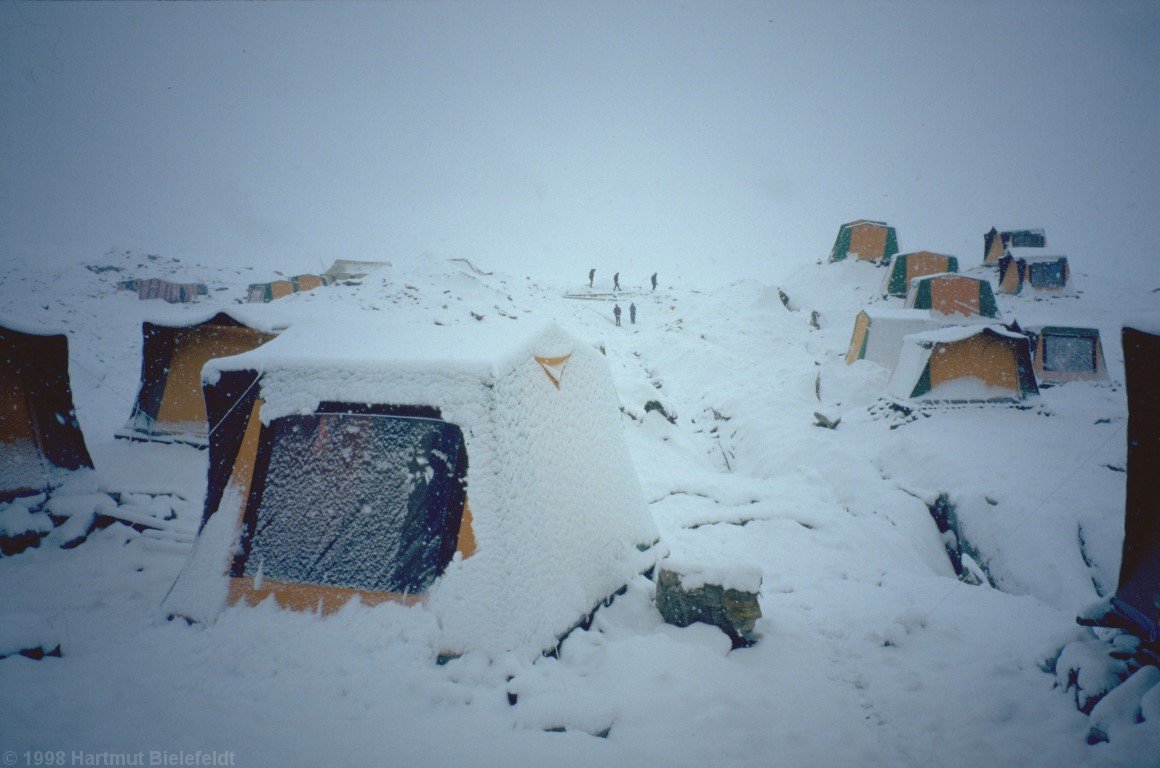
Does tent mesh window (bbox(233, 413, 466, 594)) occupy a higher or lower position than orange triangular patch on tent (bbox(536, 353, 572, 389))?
lower

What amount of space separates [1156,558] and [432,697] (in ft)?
16.7

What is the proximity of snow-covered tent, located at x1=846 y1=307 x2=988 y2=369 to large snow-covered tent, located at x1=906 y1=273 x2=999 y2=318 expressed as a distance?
2.23 m

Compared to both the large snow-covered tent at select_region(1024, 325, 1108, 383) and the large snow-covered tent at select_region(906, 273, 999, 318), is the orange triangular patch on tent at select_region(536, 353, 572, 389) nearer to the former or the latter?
the large snow-covered tent at select_region(1024, 325, 1108, 383)

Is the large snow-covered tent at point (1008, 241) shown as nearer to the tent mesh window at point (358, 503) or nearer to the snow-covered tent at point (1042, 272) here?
the snow-covered tent at point (1042, 272)

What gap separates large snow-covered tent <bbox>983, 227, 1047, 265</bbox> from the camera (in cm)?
2605

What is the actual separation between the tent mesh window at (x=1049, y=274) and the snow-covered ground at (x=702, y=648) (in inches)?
853

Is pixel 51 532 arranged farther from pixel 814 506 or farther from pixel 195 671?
pixel 814 506

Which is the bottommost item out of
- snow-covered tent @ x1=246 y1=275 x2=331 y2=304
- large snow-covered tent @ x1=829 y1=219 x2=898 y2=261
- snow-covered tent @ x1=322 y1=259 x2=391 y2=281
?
snow-covered tent @ x1=246 y1=275 x2=331 y2=304

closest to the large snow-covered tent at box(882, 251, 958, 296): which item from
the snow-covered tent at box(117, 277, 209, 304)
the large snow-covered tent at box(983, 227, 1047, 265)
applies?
the large snow-covered tent at box(983, 227, 1047, 265)

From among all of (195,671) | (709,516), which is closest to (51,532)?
(195,671)

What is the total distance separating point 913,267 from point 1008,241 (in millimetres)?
12777

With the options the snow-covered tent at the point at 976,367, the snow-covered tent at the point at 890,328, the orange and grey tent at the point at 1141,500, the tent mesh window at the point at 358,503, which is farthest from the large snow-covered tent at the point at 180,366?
the snow-covered tent at the point at 890,328

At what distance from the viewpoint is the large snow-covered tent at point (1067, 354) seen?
13.9 meters

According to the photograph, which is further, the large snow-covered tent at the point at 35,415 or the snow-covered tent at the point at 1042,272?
the snow-covered tent at the point at 1042,272
